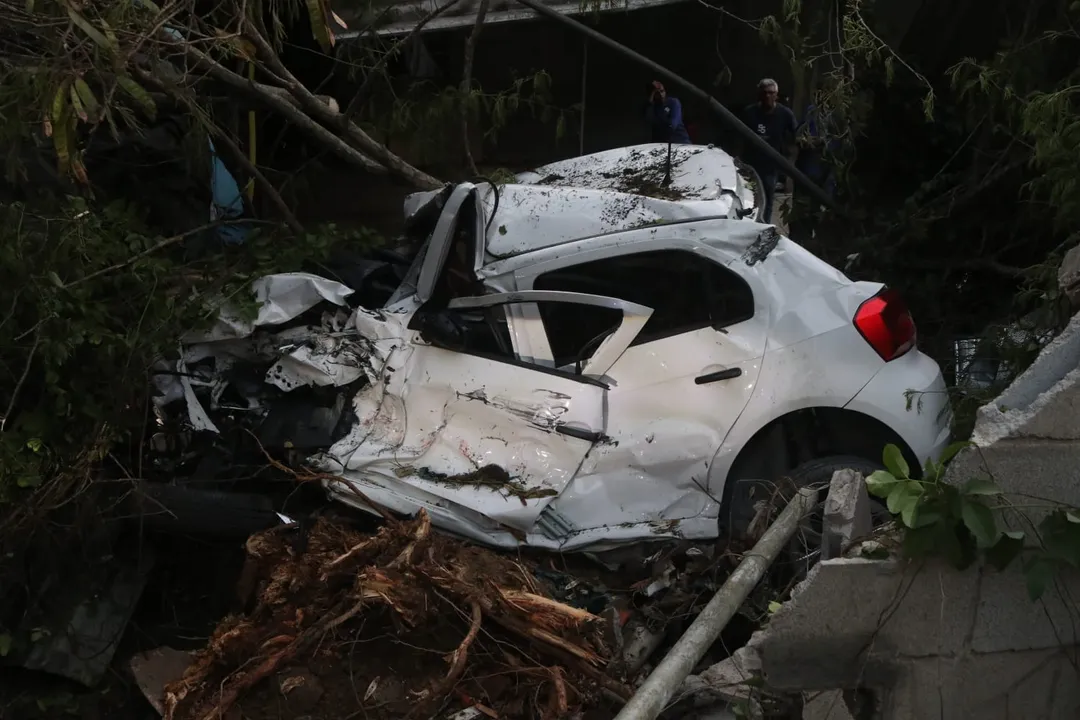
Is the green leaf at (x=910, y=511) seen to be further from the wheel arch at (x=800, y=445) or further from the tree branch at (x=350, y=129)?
the tree branch at (x=350, y=129)

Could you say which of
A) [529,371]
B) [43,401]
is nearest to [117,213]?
[43,401]

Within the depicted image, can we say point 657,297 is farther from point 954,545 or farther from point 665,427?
point 954,545

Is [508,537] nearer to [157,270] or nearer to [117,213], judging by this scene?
[157,270]

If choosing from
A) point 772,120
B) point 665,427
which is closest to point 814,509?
point 665,427

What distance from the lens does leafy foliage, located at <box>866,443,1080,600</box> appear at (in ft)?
6.15

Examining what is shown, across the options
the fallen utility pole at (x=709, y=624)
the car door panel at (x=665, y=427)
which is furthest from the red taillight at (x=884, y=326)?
the fallen utility pole at (x=709, y=624)

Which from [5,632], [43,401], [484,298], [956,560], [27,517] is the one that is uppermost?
[956,560]

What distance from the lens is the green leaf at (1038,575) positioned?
1863mm

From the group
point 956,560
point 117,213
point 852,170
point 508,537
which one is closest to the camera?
point 956,560

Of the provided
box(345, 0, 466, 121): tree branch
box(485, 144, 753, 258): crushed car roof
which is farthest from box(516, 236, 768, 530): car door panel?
box(345, 0, 466, 121): tree branch

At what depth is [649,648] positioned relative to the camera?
355cm

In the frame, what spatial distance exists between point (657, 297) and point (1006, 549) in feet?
7.65

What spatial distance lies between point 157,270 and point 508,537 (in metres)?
2.21

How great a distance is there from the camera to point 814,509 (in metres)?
3.49
